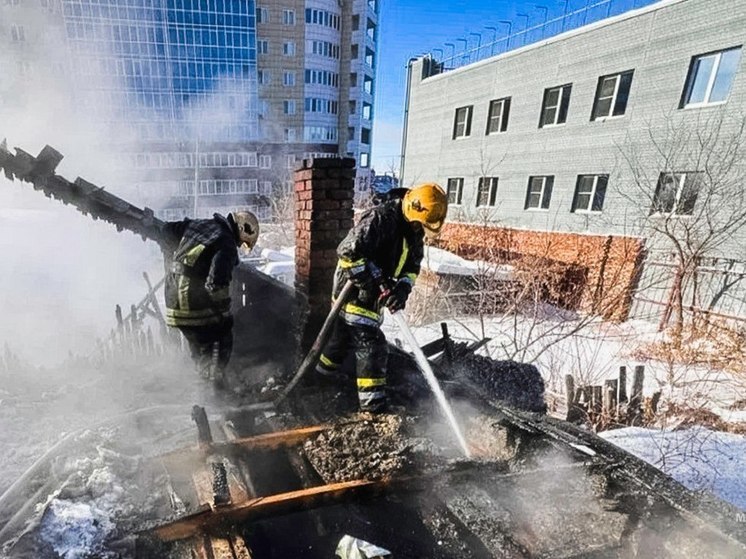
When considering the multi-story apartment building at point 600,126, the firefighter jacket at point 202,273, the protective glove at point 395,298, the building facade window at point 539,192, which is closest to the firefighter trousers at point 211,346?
the firefighter jacket at point 202,273

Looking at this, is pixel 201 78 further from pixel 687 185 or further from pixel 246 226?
pixel 246 226

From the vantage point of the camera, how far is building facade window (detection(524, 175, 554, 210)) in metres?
15.3

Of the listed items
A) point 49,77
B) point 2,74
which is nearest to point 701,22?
point 2,74

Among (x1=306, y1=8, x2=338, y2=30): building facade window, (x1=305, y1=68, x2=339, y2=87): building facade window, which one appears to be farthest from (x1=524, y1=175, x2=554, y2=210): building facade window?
(x1=306, y1=8, x2=338, y2=30): building facade window

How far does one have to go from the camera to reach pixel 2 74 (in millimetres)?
21766

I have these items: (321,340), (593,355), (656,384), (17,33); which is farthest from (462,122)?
(17,33)

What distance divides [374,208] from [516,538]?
91.6 inches

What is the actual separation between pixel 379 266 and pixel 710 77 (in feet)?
43.4

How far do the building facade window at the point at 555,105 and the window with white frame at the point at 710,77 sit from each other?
3826 millimetres

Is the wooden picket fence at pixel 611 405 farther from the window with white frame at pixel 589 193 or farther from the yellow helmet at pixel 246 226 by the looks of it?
the window with white frame at pixel 589 193

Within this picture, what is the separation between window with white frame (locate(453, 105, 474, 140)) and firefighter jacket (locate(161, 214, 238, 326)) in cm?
1702

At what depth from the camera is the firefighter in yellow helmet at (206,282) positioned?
147 inches

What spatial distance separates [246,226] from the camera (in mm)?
4086

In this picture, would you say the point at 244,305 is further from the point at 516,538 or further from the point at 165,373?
the point at 516,538
